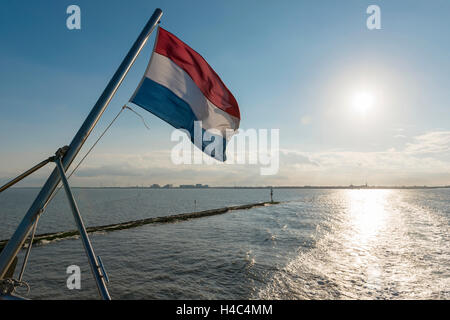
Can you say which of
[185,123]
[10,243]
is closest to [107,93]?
[185,123]

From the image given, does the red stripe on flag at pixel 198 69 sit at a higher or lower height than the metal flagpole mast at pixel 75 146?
higher

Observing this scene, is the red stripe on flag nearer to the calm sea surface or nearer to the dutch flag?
the dutch flag

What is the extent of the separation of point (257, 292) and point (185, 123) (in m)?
10.4

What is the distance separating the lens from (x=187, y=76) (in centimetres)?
624

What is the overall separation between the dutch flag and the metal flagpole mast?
1039 mm

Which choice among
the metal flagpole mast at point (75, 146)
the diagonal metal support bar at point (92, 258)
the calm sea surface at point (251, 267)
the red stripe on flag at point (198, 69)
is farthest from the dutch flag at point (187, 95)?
the calm sea surface at point (251, 267)

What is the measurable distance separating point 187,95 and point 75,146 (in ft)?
10.00

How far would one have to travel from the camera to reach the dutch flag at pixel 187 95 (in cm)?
571

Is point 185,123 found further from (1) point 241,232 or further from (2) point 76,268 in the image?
(1) point 241,232

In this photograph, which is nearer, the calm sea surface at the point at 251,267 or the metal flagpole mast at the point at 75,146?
the metal flagpole mast at the point at 75,146

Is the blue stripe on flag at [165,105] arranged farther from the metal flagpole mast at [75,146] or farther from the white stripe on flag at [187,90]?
the metal flagpole mast at [75,146]

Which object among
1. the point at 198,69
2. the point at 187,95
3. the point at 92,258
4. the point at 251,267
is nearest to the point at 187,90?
the point at 187,95

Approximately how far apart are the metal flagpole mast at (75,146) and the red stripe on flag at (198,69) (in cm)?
109

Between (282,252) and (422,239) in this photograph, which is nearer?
(282,252)
